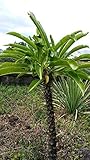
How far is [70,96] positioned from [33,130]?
1.23 m

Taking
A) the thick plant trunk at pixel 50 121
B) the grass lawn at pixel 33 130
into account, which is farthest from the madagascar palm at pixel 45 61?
the grass lawn at pixel 33 130

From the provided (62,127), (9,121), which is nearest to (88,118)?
(62,127)

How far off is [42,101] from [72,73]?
357cm

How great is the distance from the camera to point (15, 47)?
3.42 metres

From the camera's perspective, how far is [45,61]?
325 centimetres

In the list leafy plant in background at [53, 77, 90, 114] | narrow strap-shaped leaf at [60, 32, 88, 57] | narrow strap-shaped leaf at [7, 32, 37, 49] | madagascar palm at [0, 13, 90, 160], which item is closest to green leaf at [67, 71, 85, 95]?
madagascar palm at [0, 13, 90, 160]

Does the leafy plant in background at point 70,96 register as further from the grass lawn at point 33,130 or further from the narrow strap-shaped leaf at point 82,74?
the narrow strap-shaped leaf at point 82,74

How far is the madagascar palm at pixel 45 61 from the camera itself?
3.22 m

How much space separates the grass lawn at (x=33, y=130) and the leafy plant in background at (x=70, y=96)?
13cm

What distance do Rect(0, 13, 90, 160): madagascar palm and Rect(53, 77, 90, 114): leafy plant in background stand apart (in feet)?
9.09

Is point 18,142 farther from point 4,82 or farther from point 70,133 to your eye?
point 4,82

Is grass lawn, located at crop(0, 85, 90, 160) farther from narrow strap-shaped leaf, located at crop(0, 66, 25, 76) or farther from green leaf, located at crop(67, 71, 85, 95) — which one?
narrow strap-shaped leaf, located at crop(0, 66, 25, 76)

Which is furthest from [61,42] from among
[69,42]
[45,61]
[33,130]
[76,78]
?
[33,130]

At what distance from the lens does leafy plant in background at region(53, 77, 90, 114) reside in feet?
20.4
